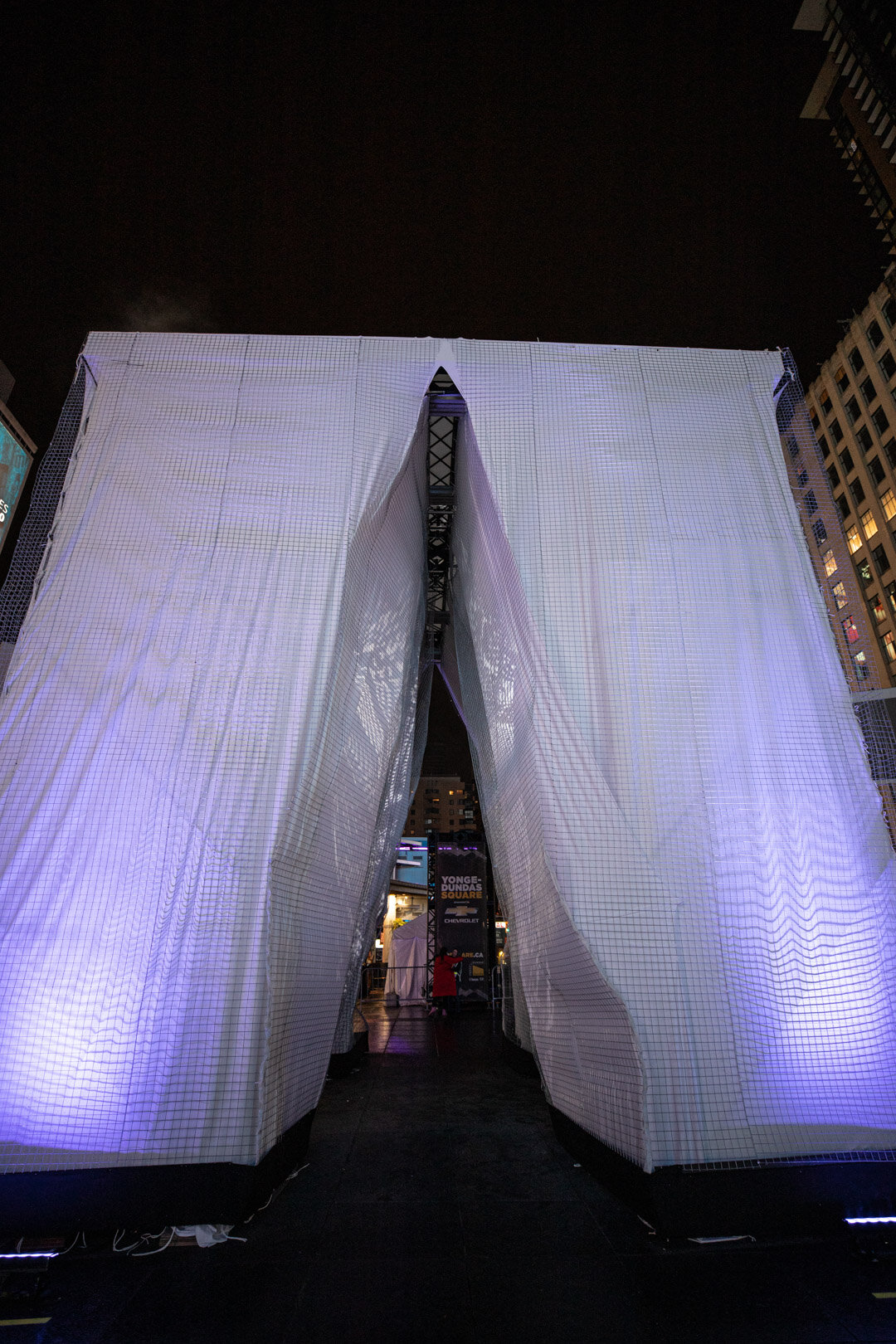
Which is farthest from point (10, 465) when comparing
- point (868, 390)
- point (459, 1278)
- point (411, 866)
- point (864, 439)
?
point (868, 390)

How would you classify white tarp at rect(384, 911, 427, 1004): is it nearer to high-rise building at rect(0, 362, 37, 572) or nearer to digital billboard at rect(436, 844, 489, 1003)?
digital billboard at rect(436, 844, 489, 1003)

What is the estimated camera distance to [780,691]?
13.7 feet

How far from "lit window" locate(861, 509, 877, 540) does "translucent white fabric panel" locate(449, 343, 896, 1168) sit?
85.7ft

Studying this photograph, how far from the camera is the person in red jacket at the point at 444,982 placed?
10.6m

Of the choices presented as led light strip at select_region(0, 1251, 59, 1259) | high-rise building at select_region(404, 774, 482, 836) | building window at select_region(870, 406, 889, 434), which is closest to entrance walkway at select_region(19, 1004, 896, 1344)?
A: led light strip at select_region(0, 1251, 59, 1259)

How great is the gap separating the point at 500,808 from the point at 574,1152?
2.55 meters

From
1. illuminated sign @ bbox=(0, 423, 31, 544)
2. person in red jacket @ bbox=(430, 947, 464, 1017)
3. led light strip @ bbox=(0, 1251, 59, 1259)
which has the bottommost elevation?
led light strip @ bbox=(0, 1251, 59, 1259)

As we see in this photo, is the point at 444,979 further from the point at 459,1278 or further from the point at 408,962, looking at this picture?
the point at 459,1278

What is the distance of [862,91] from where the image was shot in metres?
15.9

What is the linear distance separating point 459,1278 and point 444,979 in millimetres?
8388

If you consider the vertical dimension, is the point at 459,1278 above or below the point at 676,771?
below

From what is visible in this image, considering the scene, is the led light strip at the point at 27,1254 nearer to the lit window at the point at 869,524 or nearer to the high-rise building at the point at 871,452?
the high-rise building at the point at 871,452

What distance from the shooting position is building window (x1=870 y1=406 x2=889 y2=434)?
25391 mm

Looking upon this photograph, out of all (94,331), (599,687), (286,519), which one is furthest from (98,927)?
(94,331)
